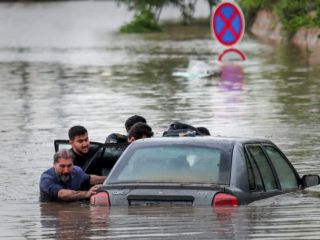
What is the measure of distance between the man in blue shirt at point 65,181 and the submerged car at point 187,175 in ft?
3.35

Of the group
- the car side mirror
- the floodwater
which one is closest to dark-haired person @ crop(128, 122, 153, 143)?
the floodwater

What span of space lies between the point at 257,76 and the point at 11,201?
995 inches

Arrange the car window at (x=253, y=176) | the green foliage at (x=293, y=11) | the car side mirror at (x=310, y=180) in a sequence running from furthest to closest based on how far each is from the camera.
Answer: the green foliage at (x=293, y=11)
the car side mirror at (x=310, y=180)
the car window at (x=253, y=176)

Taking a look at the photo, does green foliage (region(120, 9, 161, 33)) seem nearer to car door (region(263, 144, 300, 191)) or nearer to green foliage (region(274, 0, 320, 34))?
green foliage (region(274, 0, 320, 34))

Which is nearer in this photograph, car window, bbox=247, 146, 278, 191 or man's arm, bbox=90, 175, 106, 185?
car window, bbox=247, 146, 278, 191

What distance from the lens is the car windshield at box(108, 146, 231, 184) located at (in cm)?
1216

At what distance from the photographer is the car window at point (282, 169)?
1340 centimetres

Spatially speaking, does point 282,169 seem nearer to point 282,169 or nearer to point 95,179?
point 282,169

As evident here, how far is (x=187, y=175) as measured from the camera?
12.2 meters

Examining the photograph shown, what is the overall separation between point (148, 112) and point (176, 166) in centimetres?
1658

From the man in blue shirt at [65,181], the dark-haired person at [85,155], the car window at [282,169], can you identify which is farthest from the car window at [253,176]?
the dark-haired person at [85,155]

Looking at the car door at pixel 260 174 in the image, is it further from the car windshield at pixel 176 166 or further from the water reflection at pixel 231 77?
the water reflection at pixel 231 77

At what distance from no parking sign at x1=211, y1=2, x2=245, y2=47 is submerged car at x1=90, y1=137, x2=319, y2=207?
16577 mm

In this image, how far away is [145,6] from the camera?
97.1 meters
